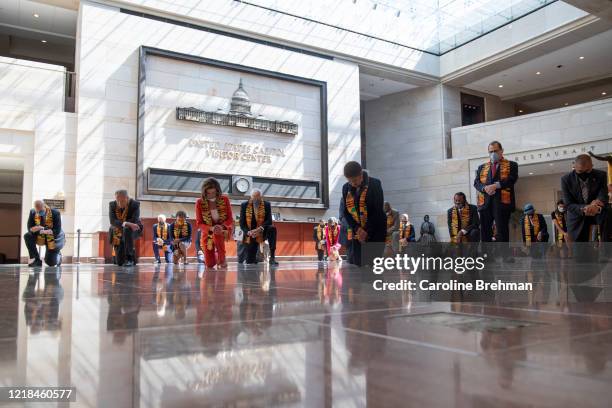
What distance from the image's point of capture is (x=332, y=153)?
2031 centimetres

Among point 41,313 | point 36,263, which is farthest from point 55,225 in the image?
point 41,313

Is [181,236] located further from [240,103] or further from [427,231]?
[427,231]

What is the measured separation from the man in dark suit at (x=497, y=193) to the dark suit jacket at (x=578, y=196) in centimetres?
74

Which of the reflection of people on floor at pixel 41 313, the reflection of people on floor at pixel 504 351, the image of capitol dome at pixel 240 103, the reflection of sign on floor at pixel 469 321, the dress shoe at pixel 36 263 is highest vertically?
the image of capitol dome at pixel 240 103

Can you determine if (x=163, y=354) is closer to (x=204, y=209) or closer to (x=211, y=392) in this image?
(x=211, y=392)

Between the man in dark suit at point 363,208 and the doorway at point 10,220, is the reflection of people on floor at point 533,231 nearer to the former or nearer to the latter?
the man in dark suit at point 363,208

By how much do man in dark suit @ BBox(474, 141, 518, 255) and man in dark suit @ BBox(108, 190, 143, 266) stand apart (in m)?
5.97

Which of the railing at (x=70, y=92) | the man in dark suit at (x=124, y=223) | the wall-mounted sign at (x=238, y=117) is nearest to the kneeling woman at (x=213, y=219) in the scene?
the man in dark suit at (x=124, y=223)

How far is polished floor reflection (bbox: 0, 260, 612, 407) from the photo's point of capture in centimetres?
82

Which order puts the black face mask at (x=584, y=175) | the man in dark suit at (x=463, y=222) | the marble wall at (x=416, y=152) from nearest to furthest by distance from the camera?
the black face mask at (x=584, y=175), the man in dark suit at (x=463, y=222), the marble wall at (x=416, y=152)

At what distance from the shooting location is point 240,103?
59.8 feet

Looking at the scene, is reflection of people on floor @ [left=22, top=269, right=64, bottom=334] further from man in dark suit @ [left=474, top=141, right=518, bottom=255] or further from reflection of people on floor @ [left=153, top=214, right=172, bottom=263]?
reflection of people on floor @ [left=153, top=214, right=172, bottom=263]

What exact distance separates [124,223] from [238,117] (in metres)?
10.0

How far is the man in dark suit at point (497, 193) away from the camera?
6430 millimetres
